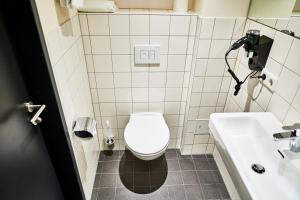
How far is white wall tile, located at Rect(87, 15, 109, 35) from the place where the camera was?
139 centimetres

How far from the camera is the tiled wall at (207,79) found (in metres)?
1.42

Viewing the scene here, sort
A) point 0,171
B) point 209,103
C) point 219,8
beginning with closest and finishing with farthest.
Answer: point 0,171 < point 219,8 < point 209,103

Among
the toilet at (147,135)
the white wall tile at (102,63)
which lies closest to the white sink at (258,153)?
the toilet at (147,135)

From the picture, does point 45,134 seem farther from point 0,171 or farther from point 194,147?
point 194,147

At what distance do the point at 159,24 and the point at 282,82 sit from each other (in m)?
0.87

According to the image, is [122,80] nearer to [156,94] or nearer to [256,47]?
[156,94]

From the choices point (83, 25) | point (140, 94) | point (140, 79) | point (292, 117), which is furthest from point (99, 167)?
point (292, 117)

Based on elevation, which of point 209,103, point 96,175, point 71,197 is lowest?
point 96,175

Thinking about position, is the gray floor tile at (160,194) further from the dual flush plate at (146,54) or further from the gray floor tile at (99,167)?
the dual flush plate at (146,54)

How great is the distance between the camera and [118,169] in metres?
1.85

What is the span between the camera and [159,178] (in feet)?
5.82

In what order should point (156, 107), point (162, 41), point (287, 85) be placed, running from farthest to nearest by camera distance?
1. point (156, 107)
2. point (162, 41)
3. point (287, 85)

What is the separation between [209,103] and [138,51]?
0.75m

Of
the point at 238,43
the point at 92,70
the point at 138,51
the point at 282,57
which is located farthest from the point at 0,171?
the point at 282,57
